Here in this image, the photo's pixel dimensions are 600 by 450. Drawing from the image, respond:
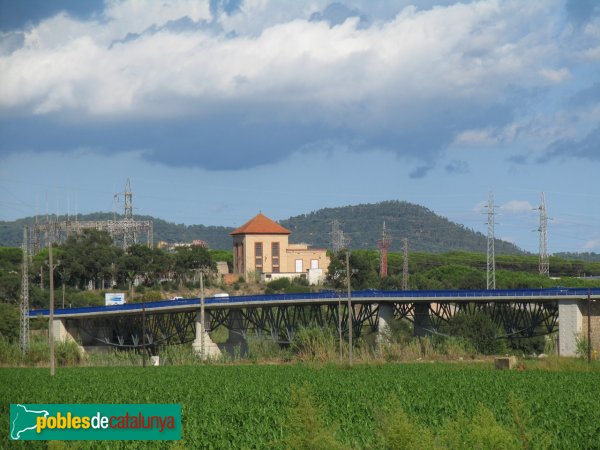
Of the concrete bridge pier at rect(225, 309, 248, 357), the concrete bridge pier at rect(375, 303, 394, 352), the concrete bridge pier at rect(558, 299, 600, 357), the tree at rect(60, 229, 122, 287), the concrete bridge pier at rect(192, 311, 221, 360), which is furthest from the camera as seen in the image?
the tree at rect(60, 229, 122, 287)

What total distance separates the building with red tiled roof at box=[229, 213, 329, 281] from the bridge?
52061 mm

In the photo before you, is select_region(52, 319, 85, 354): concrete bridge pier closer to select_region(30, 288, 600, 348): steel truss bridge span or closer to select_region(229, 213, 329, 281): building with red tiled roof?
select_region(30, 288, 600, 348): steel truss bridge span

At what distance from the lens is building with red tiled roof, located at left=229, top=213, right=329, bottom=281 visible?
172 m

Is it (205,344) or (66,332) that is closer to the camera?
(205,344)

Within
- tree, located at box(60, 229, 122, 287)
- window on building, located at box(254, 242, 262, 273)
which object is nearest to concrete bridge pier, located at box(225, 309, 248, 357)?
tree, located at box(60, 229, 122, 287)

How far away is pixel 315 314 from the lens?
100938mm

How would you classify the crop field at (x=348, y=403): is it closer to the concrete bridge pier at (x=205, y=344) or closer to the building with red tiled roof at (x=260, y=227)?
the concrete bridge pier at (x=205, y=344)

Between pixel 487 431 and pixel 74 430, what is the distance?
536 inches

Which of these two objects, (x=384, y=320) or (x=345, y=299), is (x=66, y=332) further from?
(x=384, y=320)

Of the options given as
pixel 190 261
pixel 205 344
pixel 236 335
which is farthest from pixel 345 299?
pixel 190 261

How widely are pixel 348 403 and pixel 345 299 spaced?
5687cm

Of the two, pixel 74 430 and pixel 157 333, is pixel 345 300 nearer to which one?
pixel 157 333

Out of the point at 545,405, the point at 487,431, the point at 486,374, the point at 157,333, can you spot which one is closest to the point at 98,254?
the point at 157,333

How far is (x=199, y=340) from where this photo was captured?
102 meters
